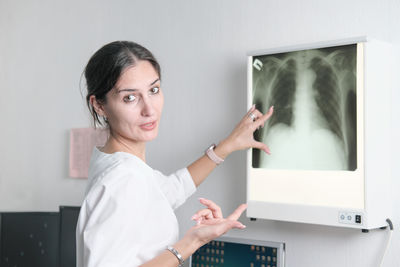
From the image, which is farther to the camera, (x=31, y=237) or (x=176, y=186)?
(x=31, y=237)

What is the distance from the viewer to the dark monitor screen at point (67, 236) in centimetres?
212

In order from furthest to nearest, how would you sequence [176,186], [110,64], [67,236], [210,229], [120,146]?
[67,236] < [176,186] < [120,146] < [110,64] < [210,229]

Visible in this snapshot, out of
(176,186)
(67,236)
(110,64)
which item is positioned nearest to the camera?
(110,64)

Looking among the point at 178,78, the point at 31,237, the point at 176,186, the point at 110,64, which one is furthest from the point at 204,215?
the point at 31,237

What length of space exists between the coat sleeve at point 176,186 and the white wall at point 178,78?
0.19 m

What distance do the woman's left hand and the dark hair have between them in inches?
16.0

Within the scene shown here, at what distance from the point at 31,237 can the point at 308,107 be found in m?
1.44

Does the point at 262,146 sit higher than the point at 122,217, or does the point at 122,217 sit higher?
the point at 262,146

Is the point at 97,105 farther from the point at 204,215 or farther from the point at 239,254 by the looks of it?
the point at 239,254

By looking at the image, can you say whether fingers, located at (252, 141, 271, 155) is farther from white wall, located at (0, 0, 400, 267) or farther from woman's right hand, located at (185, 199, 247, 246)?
woman's right hand, located at (185, 199, 247, 246)

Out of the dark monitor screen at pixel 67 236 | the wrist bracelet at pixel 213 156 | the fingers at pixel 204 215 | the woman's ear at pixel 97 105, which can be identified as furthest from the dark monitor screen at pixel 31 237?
the fingers at pixel 204 215

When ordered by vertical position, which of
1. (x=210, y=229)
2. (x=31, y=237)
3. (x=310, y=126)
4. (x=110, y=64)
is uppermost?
(x=110, y=64)

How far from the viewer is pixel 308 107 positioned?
4.92 feet

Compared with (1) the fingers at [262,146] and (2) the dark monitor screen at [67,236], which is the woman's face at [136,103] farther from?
(2) the dark monitor screen at [67,236]
